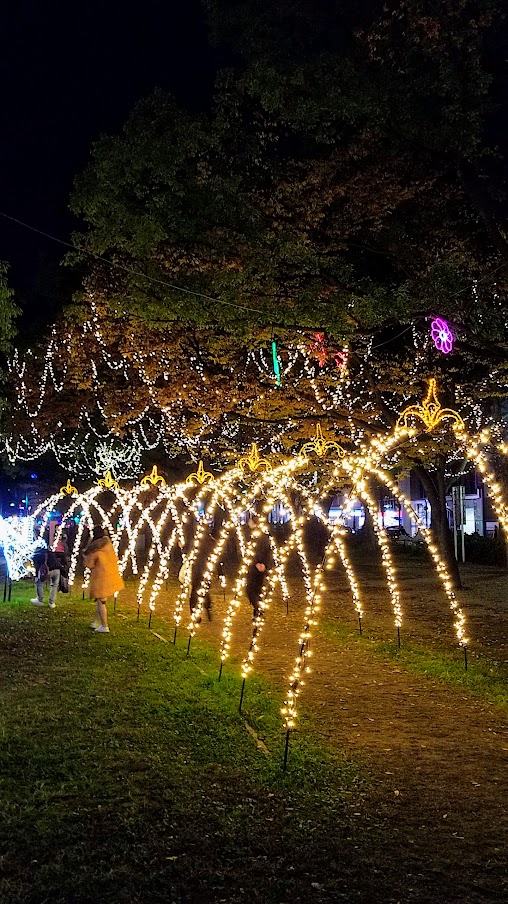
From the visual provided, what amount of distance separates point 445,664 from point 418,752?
399 cm

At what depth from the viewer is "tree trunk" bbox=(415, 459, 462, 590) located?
19.8m

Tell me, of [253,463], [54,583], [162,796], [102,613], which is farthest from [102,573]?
[162,796]

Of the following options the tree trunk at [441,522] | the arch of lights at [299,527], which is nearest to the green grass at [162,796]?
the arch of lights at [299,527]

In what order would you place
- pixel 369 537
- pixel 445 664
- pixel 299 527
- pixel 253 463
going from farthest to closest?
pixel 369 537 → pixel 253 463 → pixel 299 527 → pixel 445 664

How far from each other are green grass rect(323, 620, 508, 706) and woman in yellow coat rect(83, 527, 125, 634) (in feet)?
11.7

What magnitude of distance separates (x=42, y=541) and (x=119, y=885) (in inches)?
699

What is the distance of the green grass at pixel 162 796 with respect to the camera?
4.23 m

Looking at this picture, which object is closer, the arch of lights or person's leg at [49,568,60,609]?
the arch of lights

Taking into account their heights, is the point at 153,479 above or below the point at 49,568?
above

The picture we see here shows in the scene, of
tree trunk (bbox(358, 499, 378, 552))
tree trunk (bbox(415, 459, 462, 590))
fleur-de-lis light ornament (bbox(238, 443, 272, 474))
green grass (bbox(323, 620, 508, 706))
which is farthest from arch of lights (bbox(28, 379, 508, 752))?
tree trunk (bbox(358, 499, 378, 552))

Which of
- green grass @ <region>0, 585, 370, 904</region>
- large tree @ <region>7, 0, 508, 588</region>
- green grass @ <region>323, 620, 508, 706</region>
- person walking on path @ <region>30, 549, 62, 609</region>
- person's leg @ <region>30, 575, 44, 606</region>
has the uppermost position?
large tree @ <region>7, 0, 508, 588</region>

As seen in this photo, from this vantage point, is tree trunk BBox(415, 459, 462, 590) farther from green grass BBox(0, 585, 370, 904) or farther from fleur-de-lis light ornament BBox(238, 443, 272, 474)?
green grass BBox(0, 585, 370, 904)

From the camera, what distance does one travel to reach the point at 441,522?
20.2 meters

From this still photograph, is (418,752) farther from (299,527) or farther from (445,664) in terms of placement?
(299,527)
